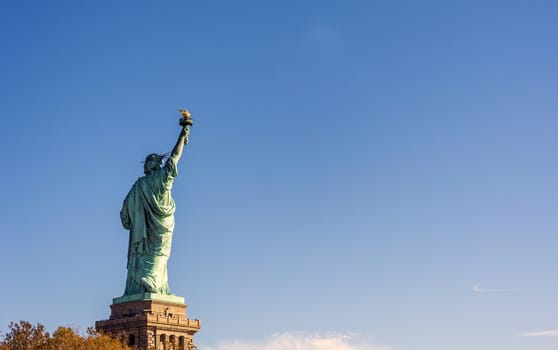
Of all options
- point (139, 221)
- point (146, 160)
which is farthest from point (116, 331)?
point (146, 160)

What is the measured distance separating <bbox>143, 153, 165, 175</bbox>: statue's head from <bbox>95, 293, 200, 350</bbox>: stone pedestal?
418 inches

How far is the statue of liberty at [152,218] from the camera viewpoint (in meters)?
66.0

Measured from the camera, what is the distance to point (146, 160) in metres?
69.5

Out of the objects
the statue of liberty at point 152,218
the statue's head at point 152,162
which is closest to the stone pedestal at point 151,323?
the statue of liberty at point 152,218

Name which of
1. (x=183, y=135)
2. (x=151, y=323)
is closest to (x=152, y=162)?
(x=183, y=135)

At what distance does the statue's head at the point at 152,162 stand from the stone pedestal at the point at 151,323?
34.8 feet

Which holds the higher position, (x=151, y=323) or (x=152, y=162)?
(x=152, y=162)

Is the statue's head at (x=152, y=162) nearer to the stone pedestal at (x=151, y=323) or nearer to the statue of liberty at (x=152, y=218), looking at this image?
the statue of liberty at (x=152, y=218)

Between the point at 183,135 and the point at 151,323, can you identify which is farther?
the point at 183,135

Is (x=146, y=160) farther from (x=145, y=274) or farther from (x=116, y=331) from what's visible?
(x=116, y=331)

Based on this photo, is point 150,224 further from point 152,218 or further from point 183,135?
point 183,135

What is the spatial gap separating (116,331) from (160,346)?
12.2 feet

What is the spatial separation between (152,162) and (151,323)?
538 inches

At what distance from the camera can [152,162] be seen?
69000 millimetres
